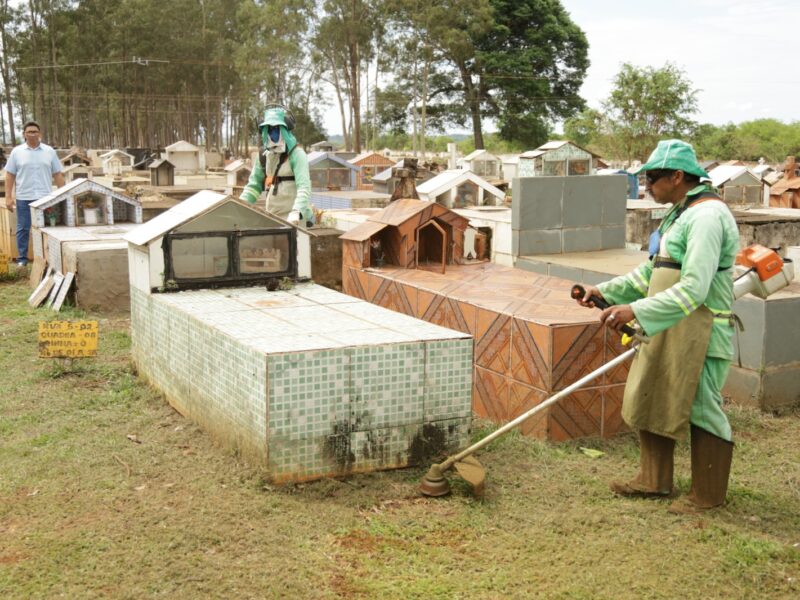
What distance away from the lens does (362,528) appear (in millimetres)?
4977

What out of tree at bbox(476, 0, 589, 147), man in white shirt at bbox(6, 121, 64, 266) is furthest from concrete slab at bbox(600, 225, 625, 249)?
tree at bbox(476, 0, 589, 147)

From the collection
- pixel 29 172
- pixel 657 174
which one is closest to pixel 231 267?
pixel 657 174

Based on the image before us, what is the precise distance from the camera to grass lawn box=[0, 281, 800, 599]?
173 inches

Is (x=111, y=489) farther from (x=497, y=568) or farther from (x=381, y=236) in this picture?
(x=381, y=236)

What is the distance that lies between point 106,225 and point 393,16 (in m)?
41.0

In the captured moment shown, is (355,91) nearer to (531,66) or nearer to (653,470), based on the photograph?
(531,66)

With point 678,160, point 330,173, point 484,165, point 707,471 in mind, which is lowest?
point 707,471

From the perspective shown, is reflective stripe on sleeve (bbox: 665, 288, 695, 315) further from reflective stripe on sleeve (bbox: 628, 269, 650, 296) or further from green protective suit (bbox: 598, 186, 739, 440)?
reflective stripe on sleeve (bbox: 628, 269, 650, 296)

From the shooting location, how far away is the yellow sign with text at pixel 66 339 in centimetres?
791

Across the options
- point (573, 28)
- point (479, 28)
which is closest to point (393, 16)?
point (479, 28)

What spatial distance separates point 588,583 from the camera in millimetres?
4430

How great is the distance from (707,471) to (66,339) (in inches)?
209

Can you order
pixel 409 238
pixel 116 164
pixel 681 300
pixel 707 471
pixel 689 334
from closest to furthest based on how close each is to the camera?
1. pixel 681 300
2. pixel 689 334
3. pixel 707 471
4. pixel 409 238
5. pixel 116 164

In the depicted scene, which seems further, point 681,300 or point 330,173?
point 330,173
